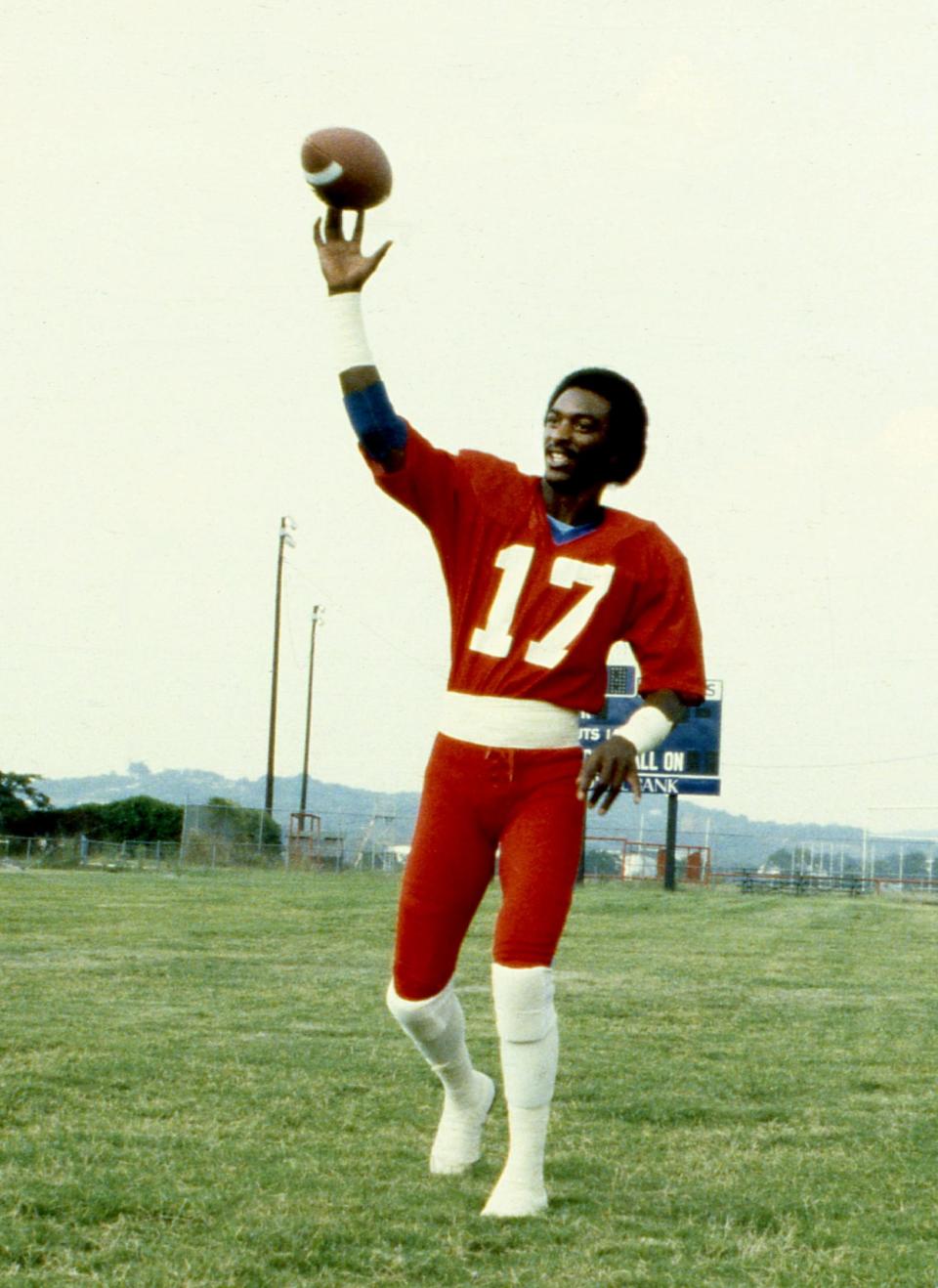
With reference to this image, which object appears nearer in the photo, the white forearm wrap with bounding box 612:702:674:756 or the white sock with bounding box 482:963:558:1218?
the white sock with bounding box 482:963:558:1218

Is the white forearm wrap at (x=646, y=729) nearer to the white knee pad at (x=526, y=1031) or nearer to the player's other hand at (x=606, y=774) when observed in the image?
the player's other hand at (x=606, y=774)

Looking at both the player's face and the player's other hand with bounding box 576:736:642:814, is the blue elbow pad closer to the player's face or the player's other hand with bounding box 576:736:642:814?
the player's face

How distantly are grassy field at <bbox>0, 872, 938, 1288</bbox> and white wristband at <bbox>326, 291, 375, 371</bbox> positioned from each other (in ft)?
6.45

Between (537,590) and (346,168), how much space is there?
1.11 metres

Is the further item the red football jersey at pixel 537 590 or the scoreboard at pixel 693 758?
the scoreboard at pixel 693 758

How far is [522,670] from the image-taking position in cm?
418

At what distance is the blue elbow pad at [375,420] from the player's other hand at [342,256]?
25cm

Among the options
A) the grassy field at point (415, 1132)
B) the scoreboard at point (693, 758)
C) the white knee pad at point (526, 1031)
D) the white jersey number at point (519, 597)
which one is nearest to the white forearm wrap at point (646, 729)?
the white jersey number at point (519, 597)

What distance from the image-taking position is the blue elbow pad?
4.06 metres

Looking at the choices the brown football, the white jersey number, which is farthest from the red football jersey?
the brown football

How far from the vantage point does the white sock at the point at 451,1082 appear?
14.5ft

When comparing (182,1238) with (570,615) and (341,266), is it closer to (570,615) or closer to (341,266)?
(570,615)

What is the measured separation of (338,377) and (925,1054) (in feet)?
15.0

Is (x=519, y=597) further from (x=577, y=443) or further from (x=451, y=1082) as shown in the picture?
(x=451, y=1082)
